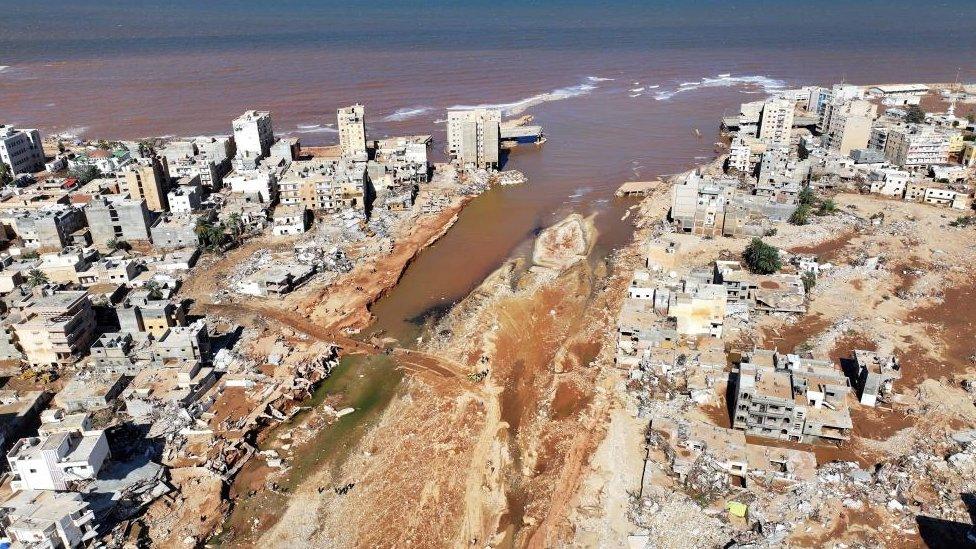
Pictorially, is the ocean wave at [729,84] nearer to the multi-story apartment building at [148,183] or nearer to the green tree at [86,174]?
the multi-story apartment building at [148,183]

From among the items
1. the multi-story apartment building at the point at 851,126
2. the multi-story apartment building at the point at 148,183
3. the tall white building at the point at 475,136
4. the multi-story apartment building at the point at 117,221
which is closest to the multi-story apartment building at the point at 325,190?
the multi-story apartment building at the point at 148,183

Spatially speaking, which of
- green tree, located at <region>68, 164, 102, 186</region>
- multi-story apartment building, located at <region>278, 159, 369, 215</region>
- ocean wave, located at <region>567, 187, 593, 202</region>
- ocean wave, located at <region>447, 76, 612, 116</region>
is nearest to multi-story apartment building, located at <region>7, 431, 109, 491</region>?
multi-story apartment building, located at <region>278, 159, 369, 215</region>

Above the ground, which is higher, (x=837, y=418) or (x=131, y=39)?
(x=131, y=39)

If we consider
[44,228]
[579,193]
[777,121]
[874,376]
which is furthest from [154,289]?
[777,121]

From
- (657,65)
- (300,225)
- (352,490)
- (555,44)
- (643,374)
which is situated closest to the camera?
(352,490)

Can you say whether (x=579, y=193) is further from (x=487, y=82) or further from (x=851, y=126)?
(x=487, y=82)

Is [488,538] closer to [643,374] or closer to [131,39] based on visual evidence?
[643,374]

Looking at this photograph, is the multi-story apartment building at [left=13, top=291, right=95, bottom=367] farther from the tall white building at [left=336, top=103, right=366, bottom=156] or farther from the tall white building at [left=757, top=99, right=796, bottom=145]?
the tall white building at [left=757, top=99, right=796, bottom=145]

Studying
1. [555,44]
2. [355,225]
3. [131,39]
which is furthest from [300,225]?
[131,39]
